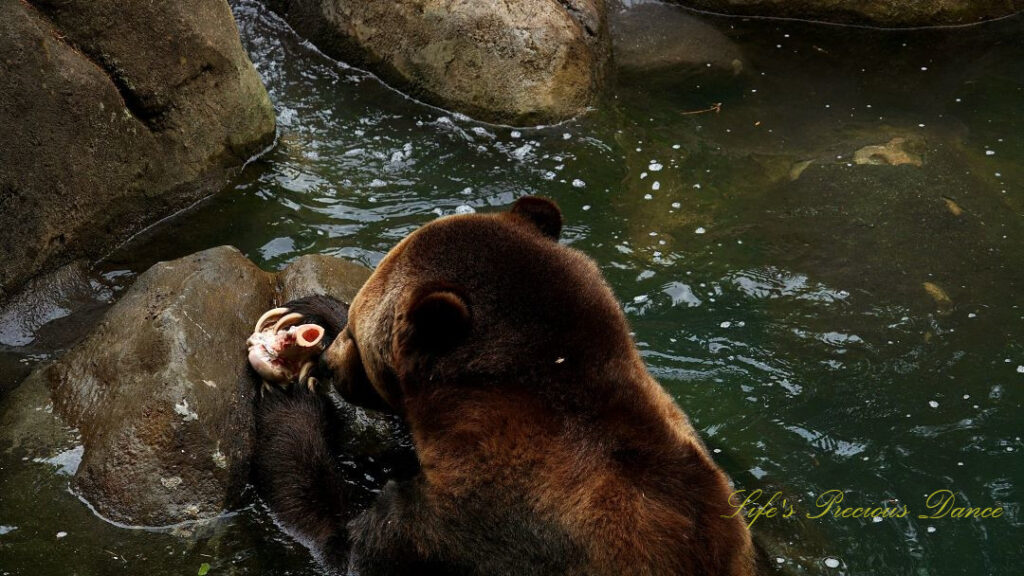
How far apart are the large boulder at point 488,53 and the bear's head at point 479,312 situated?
5.00 meters

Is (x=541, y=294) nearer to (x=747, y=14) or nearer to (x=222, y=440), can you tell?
(x=222, y=440)

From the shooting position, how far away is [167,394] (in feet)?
17.4

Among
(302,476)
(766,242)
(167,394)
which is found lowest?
(766,242)

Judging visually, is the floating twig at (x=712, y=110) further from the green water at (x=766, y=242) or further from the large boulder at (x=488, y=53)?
the large boulder at (x=488, y=53)

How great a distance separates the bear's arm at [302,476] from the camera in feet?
17.4

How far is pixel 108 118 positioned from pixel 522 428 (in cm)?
460

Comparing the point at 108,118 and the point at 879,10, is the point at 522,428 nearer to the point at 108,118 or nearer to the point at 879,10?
the point at 108,118

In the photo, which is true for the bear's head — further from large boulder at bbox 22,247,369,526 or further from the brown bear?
large boulder at bbox 22,247,369,526

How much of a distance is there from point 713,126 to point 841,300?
9.66ft

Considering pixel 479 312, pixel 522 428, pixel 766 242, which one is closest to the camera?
pixel 522 428

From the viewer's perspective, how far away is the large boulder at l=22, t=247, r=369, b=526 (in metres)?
5.22

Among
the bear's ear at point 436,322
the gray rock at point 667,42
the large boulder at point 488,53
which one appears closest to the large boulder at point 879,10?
the gray rock at point 667,42

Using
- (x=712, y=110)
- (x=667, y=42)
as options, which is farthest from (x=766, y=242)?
(x=667, y=42)

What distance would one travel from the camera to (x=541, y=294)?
15.4 ft
